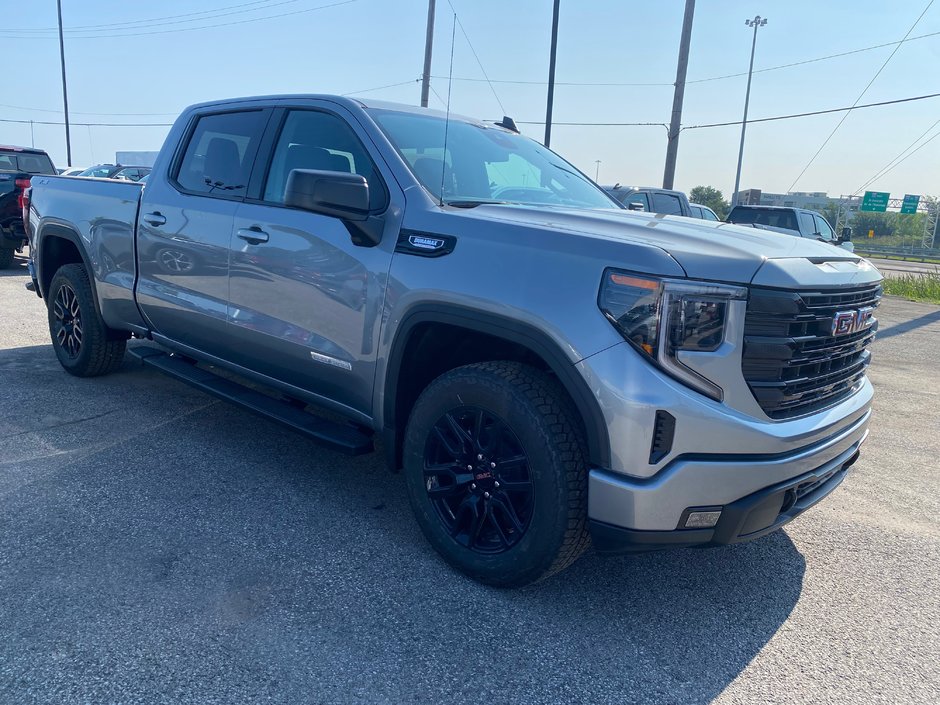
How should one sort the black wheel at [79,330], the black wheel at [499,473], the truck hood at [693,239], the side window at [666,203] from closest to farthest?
the truck hood at [693,239] → the black wheel at [499,473] → the black wheel at [79,330] → the side window at [666,203]

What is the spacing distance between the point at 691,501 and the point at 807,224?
15349 mm

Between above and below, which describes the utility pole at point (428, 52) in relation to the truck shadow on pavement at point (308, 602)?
above

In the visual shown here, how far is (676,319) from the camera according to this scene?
2.47 m

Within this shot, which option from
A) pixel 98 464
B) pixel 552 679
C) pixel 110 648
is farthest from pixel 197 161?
pixel 552 679

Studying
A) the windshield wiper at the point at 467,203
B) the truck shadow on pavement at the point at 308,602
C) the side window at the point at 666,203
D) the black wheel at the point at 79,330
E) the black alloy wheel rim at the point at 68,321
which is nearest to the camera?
the truck shadow on pavement at the point at 308,602

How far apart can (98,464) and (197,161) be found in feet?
6.18

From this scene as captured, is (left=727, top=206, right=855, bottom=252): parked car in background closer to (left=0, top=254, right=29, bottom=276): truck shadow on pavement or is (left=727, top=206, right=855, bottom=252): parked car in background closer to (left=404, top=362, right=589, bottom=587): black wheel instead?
(left=0, top=254, right=29, bottom=276): truck shadow on pavement

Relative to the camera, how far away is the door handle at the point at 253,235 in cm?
381

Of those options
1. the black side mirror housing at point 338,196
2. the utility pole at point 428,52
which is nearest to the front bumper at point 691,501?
the black side mirror housing at point 338,196

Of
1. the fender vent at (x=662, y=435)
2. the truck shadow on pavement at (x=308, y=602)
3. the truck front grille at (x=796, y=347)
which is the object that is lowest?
the truck shadow on pavement at (x=308, y=602)

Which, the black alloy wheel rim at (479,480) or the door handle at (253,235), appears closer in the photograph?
the black alloy wheel rim at (479,480)

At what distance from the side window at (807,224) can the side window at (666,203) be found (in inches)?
130

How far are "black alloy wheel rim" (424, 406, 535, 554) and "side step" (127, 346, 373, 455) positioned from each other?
1.55 ft

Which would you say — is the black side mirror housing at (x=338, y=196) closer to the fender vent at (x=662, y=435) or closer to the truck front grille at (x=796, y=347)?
the fender vent at (x=662, y=435)
